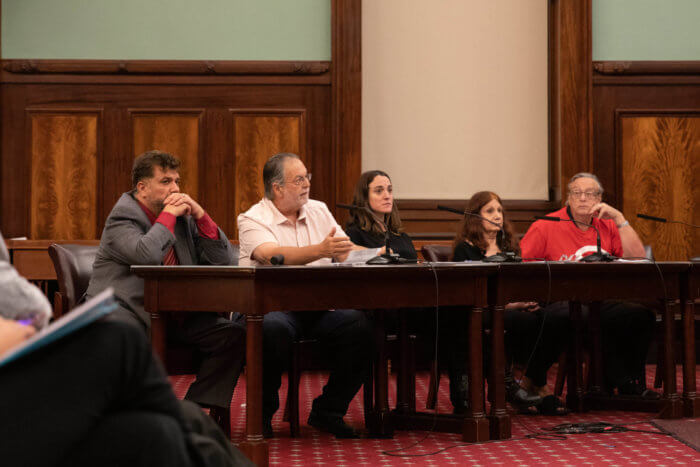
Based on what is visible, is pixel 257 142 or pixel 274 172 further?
pixel 257 142

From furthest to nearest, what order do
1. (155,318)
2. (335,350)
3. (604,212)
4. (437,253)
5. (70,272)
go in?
(437,253) < (604,212) < (70,272) < (335,350) < (155,318)

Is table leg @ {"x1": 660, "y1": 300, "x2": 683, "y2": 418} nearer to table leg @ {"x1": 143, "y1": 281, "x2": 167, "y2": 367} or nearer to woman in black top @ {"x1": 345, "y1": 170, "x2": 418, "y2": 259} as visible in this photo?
woman in black top @ {"x1": 345, "y1": 170, "x2": 418, "y2": 259}

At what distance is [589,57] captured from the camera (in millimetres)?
5723

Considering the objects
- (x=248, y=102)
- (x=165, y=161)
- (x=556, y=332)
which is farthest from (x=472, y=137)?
(x=165, y=161)

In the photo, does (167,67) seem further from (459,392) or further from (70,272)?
(459,392)

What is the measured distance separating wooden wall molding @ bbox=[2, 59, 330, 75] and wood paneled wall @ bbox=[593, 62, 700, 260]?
201 cm

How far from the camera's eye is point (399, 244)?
3977mm

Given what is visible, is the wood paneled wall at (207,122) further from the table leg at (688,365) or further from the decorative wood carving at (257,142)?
the table leg at (688,365)

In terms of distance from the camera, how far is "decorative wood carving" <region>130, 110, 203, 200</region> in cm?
559

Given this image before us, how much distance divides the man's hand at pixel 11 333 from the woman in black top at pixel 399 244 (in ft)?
7.52

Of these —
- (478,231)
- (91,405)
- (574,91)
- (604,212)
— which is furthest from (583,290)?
(91,405)

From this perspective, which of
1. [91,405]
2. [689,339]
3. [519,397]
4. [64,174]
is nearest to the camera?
[91,405]

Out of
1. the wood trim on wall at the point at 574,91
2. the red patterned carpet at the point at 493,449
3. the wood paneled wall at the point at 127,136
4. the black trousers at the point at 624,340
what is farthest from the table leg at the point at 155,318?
the wood trim on wall at the point at 574,91

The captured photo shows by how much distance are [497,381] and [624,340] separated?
A: 1074 millimetres
